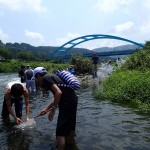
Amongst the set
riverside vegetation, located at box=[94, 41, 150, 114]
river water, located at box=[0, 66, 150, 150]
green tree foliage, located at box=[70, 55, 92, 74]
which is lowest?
river water, located at box=[0, 66, 150, 150]

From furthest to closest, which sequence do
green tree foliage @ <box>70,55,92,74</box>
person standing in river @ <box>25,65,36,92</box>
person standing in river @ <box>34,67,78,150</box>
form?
1. green tree foliage @ <box>70,55,92,74</box>
2. person standing in river @ <box>25,65,36,92</box>
3. person standing in river @ <box>34,67,78,150</box>

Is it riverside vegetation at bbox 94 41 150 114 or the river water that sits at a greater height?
riverside vegetation at bbox 94 41 150 114

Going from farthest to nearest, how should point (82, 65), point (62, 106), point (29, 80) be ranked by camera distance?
point (82, 65) → point (29, 80) → point (62, 106)

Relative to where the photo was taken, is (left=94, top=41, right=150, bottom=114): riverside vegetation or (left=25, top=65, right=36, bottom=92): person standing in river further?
(left=25, top=65, right=36, bottom=92): person standing in river

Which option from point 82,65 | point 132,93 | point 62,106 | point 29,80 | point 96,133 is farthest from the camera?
point 82,65

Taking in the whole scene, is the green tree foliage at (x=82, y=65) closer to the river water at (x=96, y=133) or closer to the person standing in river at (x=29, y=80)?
the person standing in river at (x=29, y=80)

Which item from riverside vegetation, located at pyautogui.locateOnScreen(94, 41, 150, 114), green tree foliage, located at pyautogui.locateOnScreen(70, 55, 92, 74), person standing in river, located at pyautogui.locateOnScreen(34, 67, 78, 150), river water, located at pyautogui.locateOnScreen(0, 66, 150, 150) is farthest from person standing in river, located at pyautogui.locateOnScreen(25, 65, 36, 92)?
green tree foliage, located at pyautogui.locateOnScreen(70, 55, 92, 74)

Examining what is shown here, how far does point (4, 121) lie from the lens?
10.6 meters

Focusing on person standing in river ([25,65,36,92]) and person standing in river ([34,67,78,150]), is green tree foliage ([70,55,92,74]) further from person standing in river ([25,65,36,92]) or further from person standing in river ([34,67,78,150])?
person standing in river ([34,67,78,150])

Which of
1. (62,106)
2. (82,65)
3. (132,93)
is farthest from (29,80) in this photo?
(82,65)

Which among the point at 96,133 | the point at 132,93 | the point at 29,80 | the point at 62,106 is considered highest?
the point at 62,106

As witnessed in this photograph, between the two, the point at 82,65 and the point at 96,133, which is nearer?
the point at 96,133

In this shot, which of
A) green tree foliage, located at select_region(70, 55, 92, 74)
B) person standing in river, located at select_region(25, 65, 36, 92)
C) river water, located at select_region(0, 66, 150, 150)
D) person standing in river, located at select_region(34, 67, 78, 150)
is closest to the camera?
person standing in river, located at select_region(34, 67, 78, 150)

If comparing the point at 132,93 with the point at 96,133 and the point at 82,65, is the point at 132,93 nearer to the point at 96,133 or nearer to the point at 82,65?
the point at 96,133
